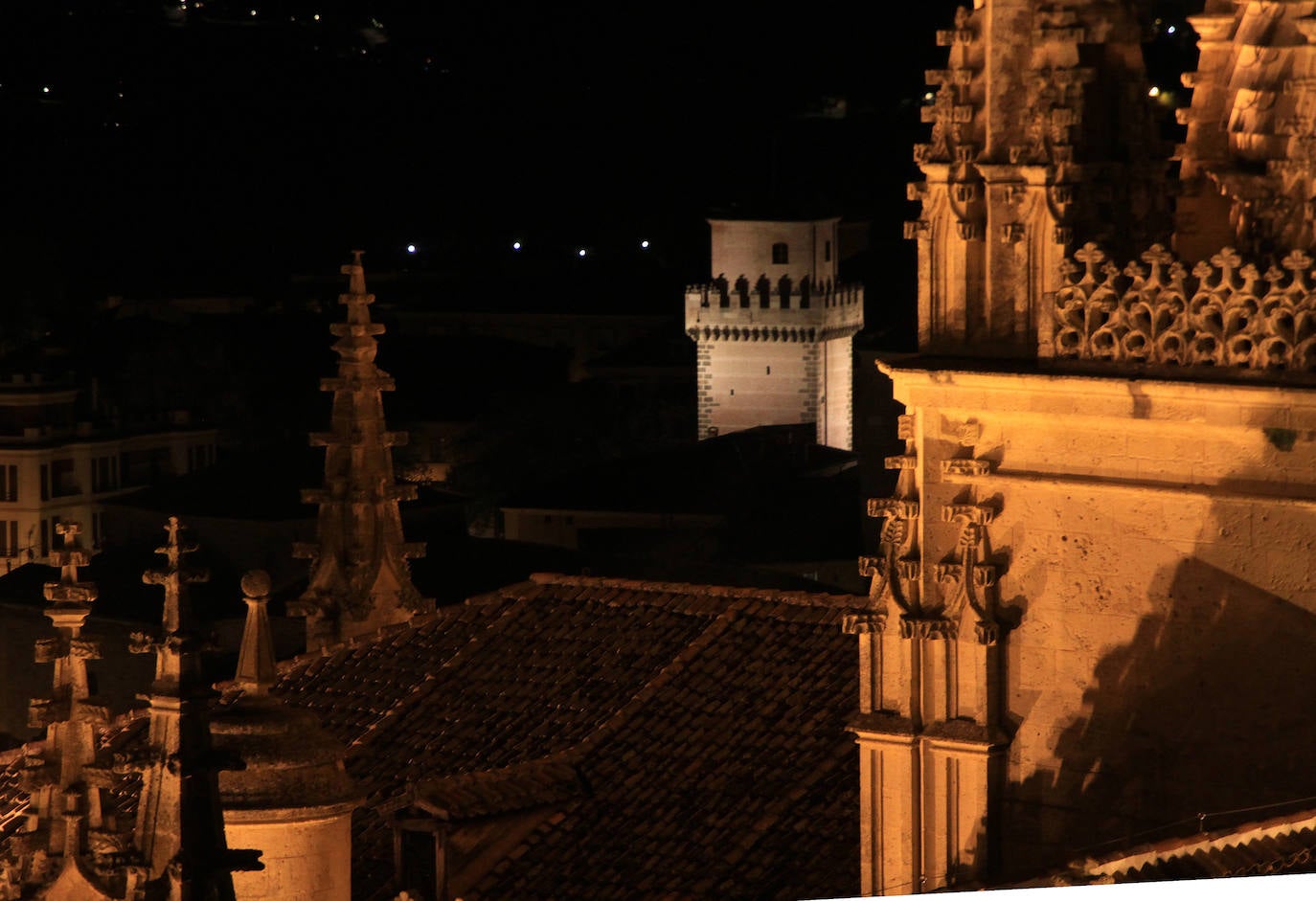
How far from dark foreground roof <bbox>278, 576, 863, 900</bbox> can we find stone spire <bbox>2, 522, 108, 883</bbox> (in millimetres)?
2621

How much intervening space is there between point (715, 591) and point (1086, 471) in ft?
20.8

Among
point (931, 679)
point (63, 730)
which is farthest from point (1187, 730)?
point (63, 730)

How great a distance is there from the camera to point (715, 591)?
2039 cm

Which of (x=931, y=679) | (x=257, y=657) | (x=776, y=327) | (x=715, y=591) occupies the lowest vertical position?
(x=776, y=327)

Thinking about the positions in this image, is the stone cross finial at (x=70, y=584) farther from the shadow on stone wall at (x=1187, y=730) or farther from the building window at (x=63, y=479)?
the building window at (x=63, y=479)

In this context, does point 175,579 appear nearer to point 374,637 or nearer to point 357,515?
point 374,637

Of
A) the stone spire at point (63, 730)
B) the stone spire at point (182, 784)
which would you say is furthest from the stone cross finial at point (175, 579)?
the stone spire at point (63, 730)

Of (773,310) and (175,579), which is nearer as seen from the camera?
(175,579)

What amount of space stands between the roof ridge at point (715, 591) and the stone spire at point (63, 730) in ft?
14.7

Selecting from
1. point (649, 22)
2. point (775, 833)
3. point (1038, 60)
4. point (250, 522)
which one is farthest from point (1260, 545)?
point (649, 22)

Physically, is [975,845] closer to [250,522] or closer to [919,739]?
[919,739]

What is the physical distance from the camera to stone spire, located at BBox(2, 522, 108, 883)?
15234mm

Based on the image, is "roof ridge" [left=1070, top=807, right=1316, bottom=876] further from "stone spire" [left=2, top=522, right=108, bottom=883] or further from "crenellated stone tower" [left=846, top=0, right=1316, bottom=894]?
"stone spire" [left=2, top=522, right=108, bottom=883]

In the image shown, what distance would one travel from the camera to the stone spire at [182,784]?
1414cm
